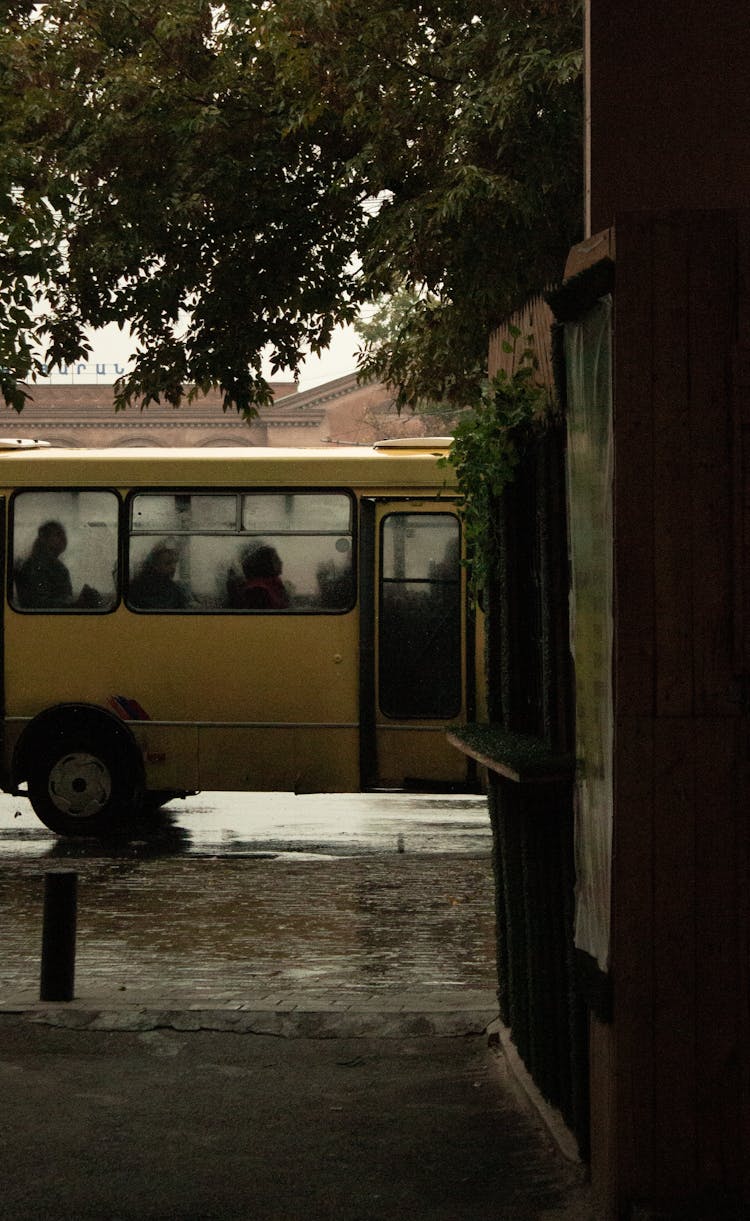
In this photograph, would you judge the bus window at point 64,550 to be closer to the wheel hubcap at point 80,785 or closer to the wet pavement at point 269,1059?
the wheel hubcap at point 80,785

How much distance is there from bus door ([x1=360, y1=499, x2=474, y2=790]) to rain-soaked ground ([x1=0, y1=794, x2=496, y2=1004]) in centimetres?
69

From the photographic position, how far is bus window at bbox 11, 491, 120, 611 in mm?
14914

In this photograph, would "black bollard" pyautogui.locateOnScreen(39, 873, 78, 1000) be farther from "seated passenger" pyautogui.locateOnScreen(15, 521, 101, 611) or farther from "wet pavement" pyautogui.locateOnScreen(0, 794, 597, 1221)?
"seated passenger" pyautogui.locateOnScreen(15, 521, 101, 611)

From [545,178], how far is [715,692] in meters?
11.9

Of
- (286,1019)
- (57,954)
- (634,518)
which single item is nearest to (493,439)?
(634,518)

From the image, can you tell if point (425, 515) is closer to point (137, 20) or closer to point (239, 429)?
point (137, 20)

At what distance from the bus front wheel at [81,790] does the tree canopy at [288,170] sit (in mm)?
3586

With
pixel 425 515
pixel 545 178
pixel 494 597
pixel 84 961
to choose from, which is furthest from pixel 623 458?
pixel 545 178

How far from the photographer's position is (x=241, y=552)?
14.7 meters

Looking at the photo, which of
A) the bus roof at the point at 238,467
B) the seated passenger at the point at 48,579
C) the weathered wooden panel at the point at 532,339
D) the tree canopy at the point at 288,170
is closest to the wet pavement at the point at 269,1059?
the weathered wooden panel at the point at 532,339

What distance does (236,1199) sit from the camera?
5.07m

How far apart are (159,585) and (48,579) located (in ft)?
3.10

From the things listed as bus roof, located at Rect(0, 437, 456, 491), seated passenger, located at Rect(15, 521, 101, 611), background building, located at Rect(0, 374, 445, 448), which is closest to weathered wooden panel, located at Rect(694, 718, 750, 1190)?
bus roof, located at Rect(0, 437, 456, 491)

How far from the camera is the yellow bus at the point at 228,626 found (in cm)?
1434
